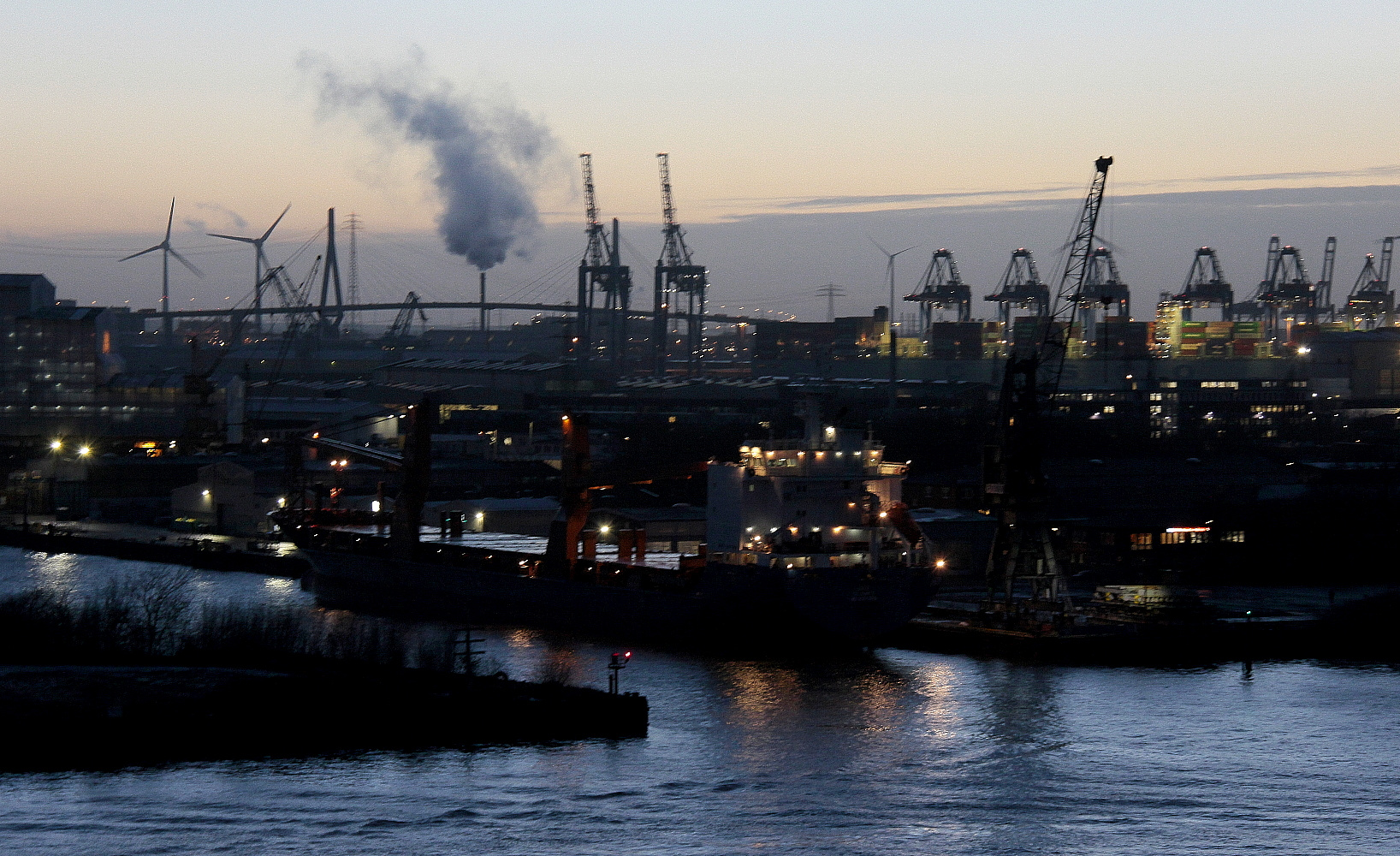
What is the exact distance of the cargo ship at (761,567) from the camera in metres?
18.8

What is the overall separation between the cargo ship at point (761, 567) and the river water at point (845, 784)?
1.68 m

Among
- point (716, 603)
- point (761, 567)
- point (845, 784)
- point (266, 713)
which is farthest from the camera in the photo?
point (716, 603)

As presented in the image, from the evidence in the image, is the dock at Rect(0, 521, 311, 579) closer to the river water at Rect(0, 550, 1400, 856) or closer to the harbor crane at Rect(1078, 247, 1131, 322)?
the river water at Rect(0, 550, 1400, 856)

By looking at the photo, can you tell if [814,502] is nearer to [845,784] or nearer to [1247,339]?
[845,784]

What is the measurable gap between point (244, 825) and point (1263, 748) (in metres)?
8.57

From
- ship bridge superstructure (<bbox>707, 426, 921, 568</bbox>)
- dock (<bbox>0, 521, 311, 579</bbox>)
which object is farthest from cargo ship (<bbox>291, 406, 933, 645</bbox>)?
dock (<bbox>0, 521, 311, 579</bbox>)

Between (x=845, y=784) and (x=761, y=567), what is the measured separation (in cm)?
604

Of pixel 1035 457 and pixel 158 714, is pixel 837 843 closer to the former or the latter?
pixel 158 714

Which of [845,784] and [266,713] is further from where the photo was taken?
[266,713]

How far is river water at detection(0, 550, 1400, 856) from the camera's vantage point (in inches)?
453

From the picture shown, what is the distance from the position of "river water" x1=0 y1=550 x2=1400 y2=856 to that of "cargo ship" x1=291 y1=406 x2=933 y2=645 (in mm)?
1676

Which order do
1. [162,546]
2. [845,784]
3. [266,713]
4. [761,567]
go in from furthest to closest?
[162,546] < [761,567] < [266,713] < [845,784]

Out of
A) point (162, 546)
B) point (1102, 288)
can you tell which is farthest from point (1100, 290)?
point (162, 546)

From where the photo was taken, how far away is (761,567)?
19.0m
